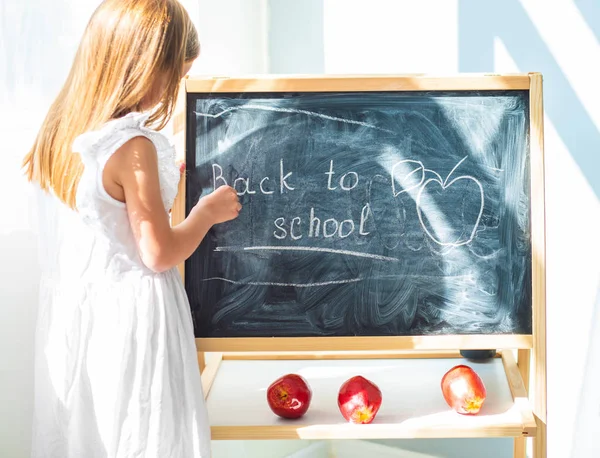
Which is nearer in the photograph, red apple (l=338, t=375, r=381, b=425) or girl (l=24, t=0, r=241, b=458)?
girl (l=24, t=0, r=241, b=458)

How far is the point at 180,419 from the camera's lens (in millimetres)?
1367

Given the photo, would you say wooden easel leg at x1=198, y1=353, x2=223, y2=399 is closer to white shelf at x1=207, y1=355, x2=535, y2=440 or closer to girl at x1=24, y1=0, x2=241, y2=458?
white shelf at x1=207, y1=355, x2=535, y2=440

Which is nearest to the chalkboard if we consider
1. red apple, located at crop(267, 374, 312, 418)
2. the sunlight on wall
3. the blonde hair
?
red apple, located at crop(267, 374, 312, 418)

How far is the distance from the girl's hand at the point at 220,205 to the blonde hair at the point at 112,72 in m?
0.22

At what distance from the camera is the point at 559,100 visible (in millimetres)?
1879

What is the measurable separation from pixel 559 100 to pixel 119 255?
4.12 feet

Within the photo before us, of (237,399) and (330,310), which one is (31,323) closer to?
(237,399)

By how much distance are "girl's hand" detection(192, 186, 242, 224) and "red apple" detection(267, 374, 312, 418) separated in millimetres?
378

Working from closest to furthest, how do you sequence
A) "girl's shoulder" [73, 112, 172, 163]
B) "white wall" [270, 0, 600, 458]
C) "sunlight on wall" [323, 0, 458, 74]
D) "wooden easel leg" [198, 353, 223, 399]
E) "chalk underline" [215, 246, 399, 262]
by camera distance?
1. "girl's shoulder" [73, 112, 172, 163]
2. "chalk underline" [215, 246, 399, 262]
3. "wooden easel leg" [198, 353, 223, 399]
4. "white wall" [270, 0, 600, 458]
5. "sunlight on wall" [323, 0, 458, 74]

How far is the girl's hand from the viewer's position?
1.43 m

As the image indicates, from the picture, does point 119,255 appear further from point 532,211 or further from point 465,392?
point 532,211

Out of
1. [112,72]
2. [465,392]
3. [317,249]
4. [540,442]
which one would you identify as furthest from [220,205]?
[540,442]

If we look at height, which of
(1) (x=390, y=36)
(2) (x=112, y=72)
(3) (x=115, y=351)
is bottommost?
(3) (x=115, y=351)

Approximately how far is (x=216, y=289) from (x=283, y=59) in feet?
3.50
